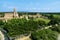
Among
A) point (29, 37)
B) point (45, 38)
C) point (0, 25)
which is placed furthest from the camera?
point (0, 25)

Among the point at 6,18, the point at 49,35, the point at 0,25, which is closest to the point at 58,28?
the point at 49,35

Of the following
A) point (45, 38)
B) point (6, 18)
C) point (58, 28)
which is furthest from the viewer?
point (6, 18)

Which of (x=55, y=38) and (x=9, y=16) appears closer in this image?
(x=55, y=38)

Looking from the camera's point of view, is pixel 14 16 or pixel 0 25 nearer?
pixel 0 25

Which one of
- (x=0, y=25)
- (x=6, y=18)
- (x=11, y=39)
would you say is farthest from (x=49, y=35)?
(x=6, y=18)

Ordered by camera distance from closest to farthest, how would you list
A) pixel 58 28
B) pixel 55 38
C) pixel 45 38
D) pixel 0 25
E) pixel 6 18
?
1. pixel 45 38
2. pixel 55 38
3. pixel 58 28
4. pixel 0 25
5. pixel 6 18

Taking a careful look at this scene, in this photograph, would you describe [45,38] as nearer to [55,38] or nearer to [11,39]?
[55,38]

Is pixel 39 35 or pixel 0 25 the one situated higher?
pixel 39 35

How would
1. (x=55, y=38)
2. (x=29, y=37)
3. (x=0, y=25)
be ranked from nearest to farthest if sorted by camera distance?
1. (x=55, y=38)
2. (x=29, y=37)
3. (x=0, y=25)

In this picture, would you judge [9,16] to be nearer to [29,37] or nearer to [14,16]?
[14,16]
